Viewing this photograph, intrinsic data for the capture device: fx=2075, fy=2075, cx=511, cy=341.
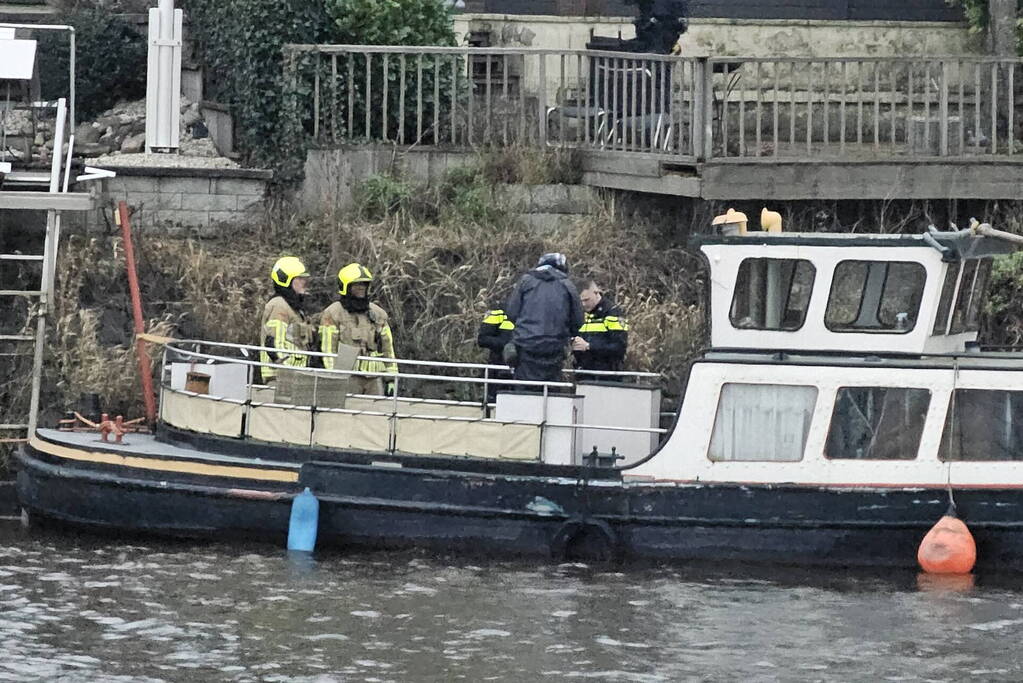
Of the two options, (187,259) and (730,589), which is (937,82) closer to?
(187,259)

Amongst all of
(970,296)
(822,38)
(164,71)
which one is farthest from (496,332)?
(822,38)

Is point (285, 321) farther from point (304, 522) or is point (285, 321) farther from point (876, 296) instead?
point (876, 296)

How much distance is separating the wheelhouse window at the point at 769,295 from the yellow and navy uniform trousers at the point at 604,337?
1500 millimetres

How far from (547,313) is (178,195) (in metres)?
6.00

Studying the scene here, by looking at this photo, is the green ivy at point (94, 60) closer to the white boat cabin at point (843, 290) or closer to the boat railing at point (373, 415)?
the boat railing at point (373, 415)

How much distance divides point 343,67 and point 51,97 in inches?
132

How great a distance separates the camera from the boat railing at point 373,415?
15.5m

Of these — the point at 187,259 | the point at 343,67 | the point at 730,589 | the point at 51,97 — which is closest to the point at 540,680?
the point at 730,589

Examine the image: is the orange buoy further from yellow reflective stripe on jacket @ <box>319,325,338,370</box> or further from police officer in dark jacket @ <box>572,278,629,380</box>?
yellow reflective stripe on jacket @ <box>319,325,338,370</box>

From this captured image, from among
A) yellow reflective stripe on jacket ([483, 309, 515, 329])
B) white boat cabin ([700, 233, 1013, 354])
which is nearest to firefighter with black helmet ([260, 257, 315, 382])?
yellow reflective stripe on jacket ([483, 309, 515, 329])

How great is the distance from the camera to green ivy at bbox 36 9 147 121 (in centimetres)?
2233

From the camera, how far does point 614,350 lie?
666 inches

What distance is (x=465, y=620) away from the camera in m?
13.6

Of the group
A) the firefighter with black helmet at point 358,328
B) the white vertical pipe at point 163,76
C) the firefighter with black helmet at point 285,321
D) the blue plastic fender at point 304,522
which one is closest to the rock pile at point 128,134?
the white vertical pipe at point 163,76
